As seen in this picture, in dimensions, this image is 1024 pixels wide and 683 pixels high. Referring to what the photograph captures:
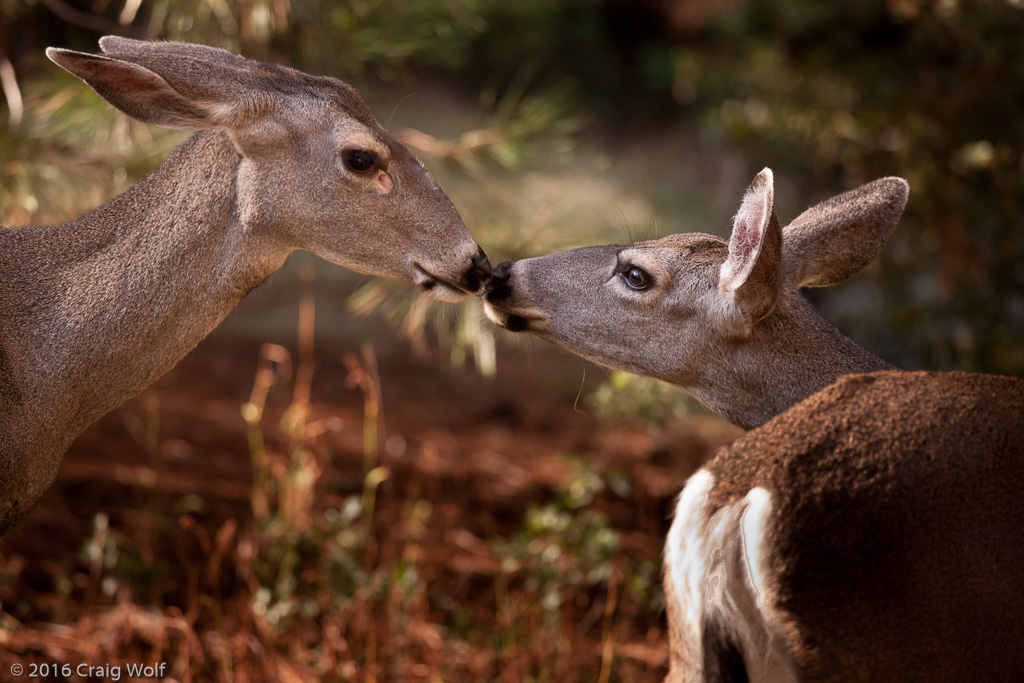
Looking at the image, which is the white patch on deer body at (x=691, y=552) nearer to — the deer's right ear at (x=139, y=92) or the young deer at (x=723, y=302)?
the young deer at (x=723, y=302)

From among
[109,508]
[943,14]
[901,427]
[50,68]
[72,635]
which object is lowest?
A: [109,508]

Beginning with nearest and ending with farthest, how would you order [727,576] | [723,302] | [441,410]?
[727,576]
[723,302]
[441,410]

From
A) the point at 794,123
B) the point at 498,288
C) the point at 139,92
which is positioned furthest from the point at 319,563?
the point at 794,123

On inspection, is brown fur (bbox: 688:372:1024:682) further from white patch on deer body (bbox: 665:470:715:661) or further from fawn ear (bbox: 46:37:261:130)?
fawn ear (bbox: 46:37:261:130)

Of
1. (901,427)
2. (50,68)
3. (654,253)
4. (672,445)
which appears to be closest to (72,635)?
(50,68)

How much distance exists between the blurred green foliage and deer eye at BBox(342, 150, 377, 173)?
156 cm

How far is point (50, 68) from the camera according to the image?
14.8 ft


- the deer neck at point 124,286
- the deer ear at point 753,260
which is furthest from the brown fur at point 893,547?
the deer neck at point 124,286

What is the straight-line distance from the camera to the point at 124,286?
9.27 ft

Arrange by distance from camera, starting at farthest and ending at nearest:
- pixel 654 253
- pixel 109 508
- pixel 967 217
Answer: pixel 967 217 < pixel 109 508 < pixel 654 253

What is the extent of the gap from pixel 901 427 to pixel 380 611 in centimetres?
288

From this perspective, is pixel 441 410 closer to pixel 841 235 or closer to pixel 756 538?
pixel 841 235

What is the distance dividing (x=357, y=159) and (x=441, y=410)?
467cm

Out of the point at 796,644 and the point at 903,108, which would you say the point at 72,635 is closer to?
the point at 796,644
